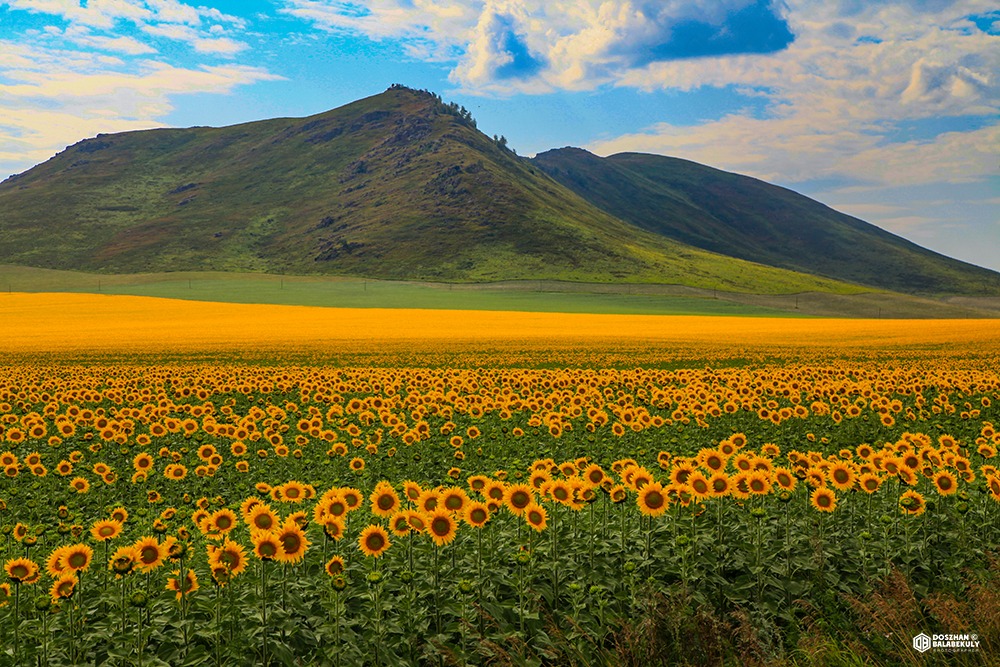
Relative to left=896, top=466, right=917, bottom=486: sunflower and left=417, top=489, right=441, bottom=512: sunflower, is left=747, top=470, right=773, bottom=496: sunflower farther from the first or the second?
left=417, top=489, right=441, bottom=512: sunflower

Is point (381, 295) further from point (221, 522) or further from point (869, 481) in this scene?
point (221, 522)

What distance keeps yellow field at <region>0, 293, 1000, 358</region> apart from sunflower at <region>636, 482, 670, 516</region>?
117 feet

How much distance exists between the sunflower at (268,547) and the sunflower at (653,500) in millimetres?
3700

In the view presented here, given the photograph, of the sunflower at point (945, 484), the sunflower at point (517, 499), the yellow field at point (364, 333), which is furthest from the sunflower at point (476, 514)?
the yellow field at point (364, 333)

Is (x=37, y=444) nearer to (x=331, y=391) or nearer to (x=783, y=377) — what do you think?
(x=331, y=391)

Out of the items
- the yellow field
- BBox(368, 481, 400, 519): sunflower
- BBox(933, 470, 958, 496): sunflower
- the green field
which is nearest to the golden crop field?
BBox(368, 481, 400, 519): sunflower

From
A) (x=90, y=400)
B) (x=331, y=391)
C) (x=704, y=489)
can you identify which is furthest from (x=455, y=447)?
(x=90, y=400)

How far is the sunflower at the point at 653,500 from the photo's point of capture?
7.80m

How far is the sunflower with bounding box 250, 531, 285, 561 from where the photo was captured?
644 cm

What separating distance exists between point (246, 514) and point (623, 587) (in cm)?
389

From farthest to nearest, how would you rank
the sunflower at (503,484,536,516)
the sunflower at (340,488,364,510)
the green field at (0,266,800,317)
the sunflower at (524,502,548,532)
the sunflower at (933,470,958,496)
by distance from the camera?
the green field at (0,266,800,317) → the sunflower at (933,470,958,496) → the sunflower at (503,484,536,516) → the sunflower at (340,488,364,510) → the sunflower at (524,502,548,532)

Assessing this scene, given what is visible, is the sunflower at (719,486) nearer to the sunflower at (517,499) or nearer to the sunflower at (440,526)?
the sunflower at (517,499)

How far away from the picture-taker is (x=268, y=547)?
648 cm

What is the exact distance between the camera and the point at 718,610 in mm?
7445
